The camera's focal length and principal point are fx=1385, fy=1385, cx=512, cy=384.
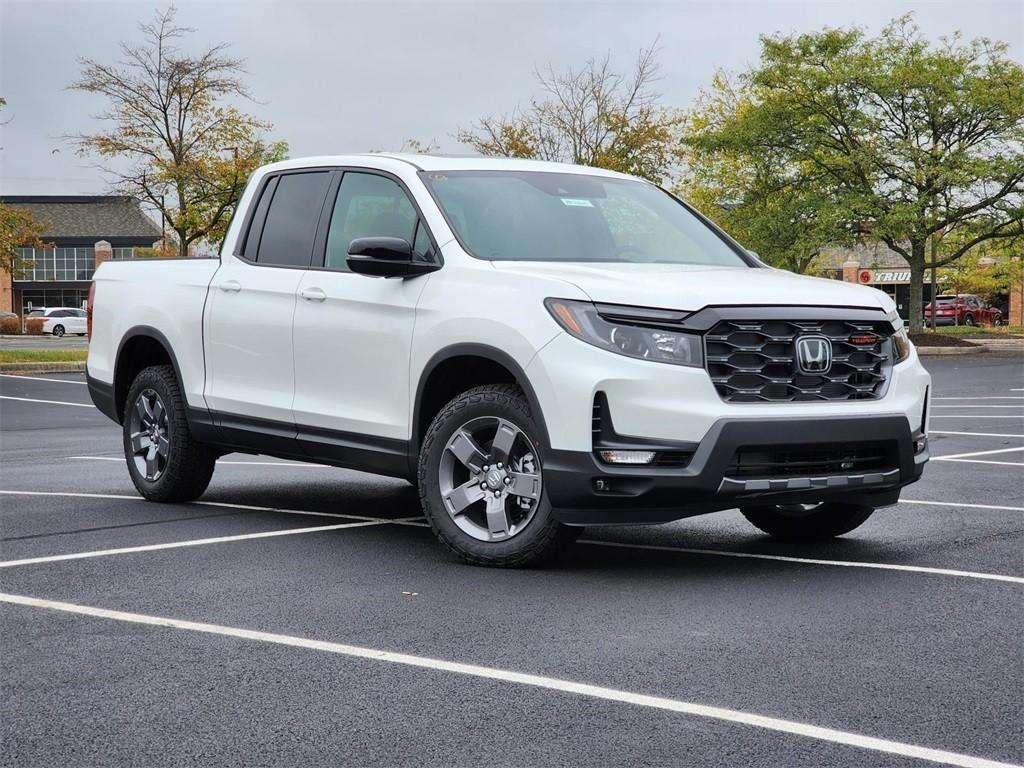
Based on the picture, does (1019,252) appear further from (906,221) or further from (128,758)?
(128,758)

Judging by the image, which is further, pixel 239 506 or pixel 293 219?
pixel 239 506

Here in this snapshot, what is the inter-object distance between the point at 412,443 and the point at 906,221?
119 ft

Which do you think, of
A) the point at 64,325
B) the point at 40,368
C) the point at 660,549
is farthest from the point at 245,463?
the point at 64,325

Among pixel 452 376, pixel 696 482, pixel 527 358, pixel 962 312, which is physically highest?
pixel 527 358

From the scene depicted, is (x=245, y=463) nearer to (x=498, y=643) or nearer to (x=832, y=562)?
(x=832, y=562)

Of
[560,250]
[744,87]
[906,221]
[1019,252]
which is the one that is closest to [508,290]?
[560,250]

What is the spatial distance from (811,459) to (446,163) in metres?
2.72

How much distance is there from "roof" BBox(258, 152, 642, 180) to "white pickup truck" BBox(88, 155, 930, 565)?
0.09ft

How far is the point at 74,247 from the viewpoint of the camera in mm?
88875

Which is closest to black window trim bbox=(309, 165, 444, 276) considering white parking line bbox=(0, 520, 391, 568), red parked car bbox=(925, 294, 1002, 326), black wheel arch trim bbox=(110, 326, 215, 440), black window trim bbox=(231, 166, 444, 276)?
black window trim bbox=(231, 166, 444, 276)

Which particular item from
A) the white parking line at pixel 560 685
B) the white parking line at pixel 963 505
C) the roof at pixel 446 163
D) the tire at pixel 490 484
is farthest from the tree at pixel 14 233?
the white parking line at pixel 560 685

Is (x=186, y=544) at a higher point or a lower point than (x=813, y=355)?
lower

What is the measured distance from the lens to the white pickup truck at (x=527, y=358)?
241 inches

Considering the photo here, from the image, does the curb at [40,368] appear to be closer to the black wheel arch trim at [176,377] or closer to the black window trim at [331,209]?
the black wheel arch trim at [176,377]
